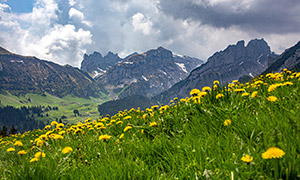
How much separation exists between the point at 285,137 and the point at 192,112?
2265mm

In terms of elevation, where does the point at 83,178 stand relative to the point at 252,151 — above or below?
below

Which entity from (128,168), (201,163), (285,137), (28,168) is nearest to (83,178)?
(128,168)

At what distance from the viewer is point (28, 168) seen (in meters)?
3.06

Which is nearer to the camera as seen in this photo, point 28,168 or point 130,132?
point 28,168

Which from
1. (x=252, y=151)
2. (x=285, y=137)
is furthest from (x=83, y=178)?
(x=285, y=137)

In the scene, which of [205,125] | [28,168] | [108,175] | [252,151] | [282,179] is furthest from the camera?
[205,125]

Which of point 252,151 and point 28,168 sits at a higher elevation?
point 252,151

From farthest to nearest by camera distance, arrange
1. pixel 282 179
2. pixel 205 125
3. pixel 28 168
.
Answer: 1. pixel 205 125
2. pixel 28 168
3. pixel 282 179

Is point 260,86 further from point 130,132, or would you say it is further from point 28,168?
point 28,168

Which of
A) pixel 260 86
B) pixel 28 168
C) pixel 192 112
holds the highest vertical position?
pixel 260 86

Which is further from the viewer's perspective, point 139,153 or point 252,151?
point 139,153

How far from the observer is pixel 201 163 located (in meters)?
2.13

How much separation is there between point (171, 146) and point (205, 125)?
2.41 ft

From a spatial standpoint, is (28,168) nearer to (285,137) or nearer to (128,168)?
(128,168)
